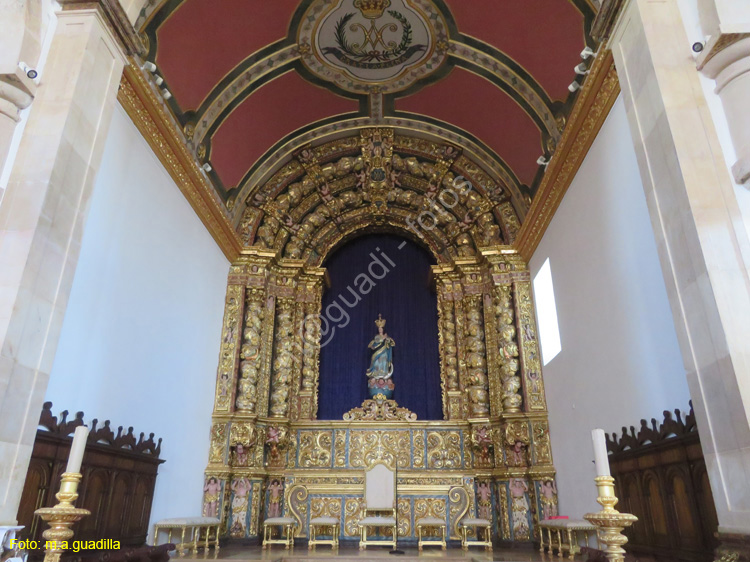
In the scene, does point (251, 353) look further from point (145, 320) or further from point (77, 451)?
point (77, 451)

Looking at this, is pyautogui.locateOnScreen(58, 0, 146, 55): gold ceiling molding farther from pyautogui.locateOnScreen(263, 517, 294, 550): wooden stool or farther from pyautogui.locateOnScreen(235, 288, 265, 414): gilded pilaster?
pyautogui.locateOnScreen(263, 517, 294, 550): wooden stool

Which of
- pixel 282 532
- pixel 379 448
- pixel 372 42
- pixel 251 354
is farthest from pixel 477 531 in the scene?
pixel 372 42

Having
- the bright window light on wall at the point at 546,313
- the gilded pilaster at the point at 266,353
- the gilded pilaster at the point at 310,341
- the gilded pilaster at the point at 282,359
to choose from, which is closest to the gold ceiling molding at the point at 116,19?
the gilded pilaster at the point at 266,353

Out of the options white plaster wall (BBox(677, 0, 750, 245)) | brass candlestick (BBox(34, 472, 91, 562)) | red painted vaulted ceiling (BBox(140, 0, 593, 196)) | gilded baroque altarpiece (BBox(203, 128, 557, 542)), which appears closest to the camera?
brass candlestick (BBox(34, 472, 91, 562))

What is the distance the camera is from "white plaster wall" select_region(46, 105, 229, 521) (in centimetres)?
557

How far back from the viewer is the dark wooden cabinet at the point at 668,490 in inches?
177

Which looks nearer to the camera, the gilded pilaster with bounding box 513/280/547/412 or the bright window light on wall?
the bright window light on wall

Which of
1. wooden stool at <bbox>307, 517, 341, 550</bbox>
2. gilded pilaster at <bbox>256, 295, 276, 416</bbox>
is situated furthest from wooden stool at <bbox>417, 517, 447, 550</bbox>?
gilded pilaster at <bbox>256, 295, 276, 416</bbox>

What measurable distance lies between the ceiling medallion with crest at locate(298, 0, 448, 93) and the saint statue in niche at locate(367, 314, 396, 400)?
192 inches

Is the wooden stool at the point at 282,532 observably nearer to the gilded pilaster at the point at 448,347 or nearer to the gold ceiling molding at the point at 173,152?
the gilded pilaster at the point at 448,347

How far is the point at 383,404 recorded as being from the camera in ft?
34.6

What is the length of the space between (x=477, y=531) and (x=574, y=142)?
6.47 metres

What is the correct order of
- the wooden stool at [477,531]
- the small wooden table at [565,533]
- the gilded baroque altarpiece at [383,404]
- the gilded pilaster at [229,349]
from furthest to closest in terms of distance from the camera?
the gilded pilaster at [229,349] → the gilded baroque altarpiece at [383,404] → the wooden stool at [477,531] → the small wooden table at [565,533]

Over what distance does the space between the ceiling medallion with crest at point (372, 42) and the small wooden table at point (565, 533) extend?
7.26 metres
